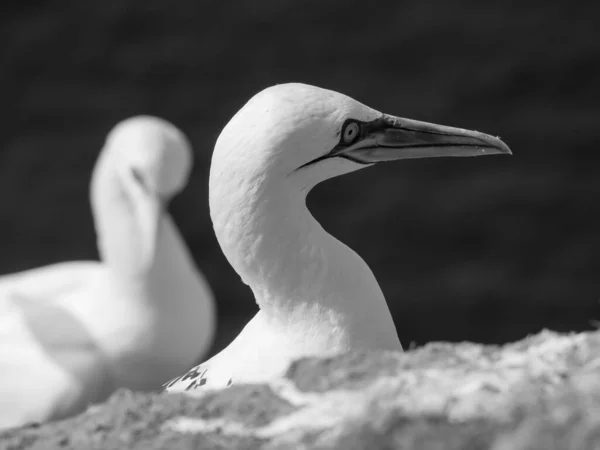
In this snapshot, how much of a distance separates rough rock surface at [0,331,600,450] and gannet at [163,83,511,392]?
901mm

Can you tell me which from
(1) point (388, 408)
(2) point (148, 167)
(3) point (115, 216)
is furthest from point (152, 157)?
(1) point (388, 408)

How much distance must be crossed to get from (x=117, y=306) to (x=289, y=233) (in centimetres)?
466

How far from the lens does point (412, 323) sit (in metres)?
11.0

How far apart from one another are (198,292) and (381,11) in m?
5.27

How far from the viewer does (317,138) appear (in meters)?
4.13

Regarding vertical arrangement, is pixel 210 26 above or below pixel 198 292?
above

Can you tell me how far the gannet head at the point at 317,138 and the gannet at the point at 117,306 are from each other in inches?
157

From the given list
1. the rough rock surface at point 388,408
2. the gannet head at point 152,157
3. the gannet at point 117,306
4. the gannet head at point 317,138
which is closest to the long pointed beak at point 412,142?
the gannet head at point 317,138

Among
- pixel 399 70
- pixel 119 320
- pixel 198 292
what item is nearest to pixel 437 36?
pixel 399 70

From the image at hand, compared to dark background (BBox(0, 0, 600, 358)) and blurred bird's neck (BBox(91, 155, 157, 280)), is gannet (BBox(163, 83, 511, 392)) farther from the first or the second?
dark background (BBox(0, 0, 600, 358))

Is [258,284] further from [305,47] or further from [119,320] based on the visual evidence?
[305,47]

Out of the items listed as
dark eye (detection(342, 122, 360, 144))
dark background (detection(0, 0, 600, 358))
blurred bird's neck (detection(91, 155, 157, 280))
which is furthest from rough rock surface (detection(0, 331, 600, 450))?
dark background (detection(0, 0, 600, 358))

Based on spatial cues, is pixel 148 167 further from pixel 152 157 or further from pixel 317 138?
pixel 317 138

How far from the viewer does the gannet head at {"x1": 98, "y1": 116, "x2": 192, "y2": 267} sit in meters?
8.34
